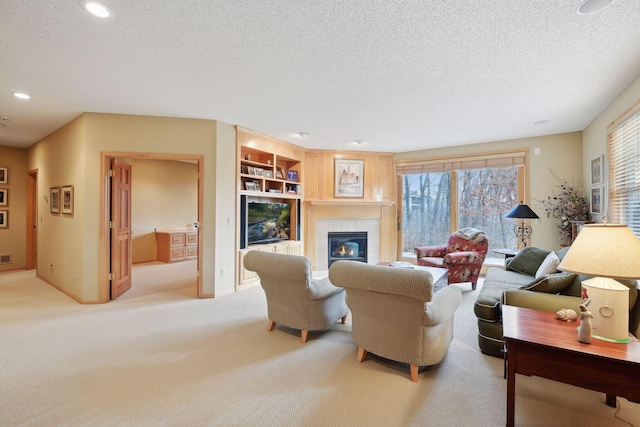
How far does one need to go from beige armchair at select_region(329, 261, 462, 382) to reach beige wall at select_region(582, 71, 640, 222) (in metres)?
2.76

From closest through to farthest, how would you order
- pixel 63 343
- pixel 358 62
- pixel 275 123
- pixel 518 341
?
pixel 518 341, pixel 358 62, pixel 63 343, pixel 275 123

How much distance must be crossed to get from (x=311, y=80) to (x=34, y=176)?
6646mm

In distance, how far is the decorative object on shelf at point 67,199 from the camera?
4.39 m

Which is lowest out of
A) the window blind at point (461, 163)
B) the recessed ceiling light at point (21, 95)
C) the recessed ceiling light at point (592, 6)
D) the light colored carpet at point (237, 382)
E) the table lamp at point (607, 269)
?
the light colored carpet at point (237, 382)

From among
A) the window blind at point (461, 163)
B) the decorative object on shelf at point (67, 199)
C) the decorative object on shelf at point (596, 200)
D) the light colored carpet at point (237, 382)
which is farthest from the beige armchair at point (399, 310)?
the decorative object on shelf at point (67, 199)

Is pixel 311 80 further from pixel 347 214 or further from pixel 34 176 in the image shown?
pixel 34 176

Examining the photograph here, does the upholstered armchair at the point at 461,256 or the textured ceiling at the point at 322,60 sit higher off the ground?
the textured ceiling at the point at 322,60

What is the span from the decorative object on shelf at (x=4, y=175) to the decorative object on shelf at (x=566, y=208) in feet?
33.6

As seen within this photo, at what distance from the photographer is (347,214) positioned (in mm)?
6410

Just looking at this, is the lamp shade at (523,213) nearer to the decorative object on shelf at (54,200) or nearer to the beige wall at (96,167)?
the beige wall at (96,167)

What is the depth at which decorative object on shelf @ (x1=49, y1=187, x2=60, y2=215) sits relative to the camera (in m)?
4.78

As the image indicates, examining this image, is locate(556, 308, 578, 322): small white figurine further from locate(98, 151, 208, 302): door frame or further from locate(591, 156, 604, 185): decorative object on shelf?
locate(98, 151, 208, 302): door frame

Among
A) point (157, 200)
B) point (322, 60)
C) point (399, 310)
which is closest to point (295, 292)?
point (399, 310)

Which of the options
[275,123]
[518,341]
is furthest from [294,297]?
[275,123]
